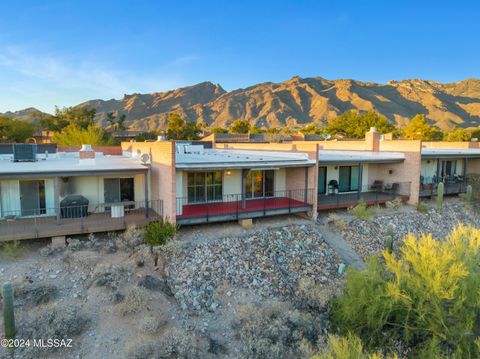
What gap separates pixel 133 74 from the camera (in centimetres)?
5572

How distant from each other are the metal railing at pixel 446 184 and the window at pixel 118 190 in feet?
55.8

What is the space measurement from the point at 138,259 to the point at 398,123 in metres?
111

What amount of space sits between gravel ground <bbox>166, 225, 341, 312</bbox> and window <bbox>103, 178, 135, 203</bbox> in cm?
476

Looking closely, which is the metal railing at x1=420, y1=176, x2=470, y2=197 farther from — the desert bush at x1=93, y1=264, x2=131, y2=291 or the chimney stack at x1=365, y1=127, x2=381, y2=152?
the desert bush at x1=93, y1=264, x2=131, y2=291

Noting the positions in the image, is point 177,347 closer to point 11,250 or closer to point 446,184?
point 11,250

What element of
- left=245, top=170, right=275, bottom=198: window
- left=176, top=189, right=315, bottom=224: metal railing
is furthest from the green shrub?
left=245, top=170, right=275, bottom=198: window

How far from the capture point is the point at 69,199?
13203 mm

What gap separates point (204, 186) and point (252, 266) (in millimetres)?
5526

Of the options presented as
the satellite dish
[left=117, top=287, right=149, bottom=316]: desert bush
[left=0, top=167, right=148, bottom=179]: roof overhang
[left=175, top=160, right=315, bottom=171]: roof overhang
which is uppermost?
the satellite dish

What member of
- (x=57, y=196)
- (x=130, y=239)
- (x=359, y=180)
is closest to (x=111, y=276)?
(x=130, y=239)

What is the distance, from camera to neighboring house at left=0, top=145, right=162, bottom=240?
11.8 m

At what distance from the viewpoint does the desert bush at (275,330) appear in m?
8.18

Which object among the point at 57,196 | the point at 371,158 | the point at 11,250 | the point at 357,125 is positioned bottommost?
the point at 11,250

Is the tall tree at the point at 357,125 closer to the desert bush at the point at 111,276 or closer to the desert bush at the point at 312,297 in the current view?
the desert bush at the point at 312,297
